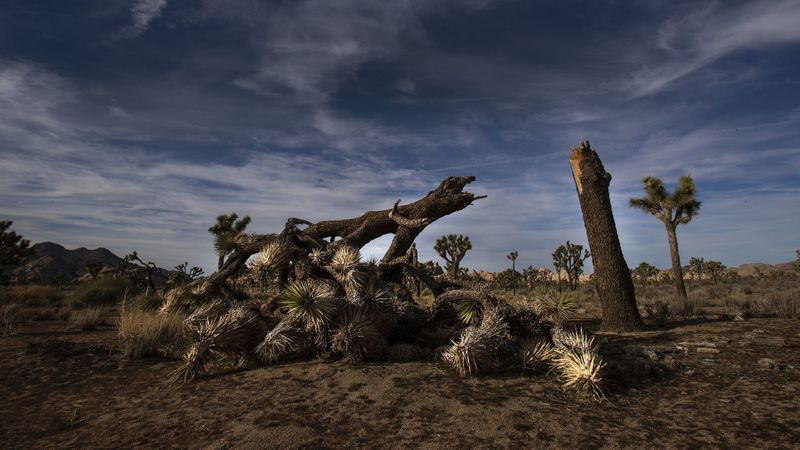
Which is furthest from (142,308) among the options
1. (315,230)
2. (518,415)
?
(518,415)

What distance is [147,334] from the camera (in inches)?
334

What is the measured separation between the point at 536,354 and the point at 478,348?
1001 millimetres

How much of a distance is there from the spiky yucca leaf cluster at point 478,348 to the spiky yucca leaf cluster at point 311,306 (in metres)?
2.06

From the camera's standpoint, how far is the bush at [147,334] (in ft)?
27.4

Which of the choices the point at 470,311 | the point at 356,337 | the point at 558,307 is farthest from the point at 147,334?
the point at 558,307

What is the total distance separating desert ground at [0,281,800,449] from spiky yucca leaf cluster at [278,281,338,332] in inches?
29.3

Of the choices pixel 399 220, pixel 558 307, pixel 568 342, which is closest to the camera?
pixel 568 342

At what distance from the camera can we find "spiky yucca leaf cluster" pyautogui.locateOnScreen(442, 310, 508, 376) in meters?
6.17

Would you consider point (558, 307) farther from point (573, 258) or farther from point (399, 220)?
point (573, 258)

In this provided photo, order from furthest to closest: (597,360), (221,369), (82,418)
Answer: (221,369), (597,360), (82,418)

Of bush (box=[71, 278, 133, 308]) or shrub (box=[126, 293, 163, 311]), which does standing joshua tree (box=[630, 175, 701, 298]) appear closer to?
shrub (box=[126, 293, 163, 311])

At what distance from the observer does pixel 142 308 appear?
448 inches

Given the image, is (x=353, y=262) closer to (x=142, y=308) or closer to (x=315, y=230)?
(x=315, y=230)

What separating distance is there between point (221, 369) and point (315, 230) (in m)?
5.96
